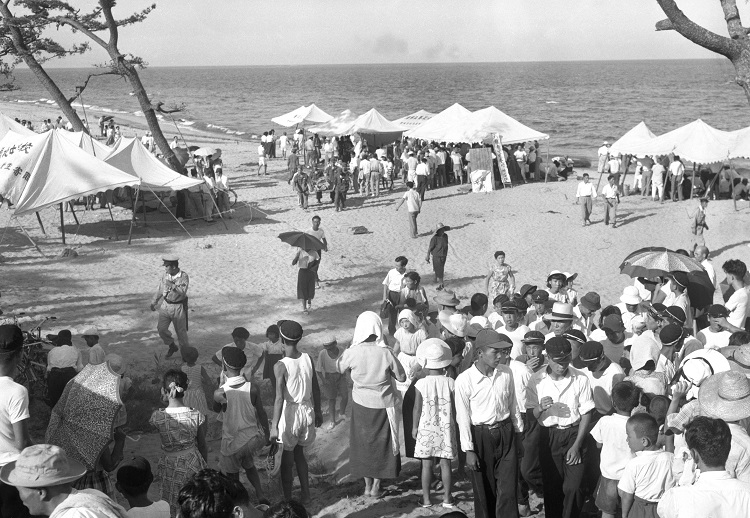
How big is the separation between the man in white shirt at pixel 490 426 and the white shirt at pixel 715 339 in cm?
258

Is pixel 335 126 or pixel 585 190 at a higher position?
pixel 335 126

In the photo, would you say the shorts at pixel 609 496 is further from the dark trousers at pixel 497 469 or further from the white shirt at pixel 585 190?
the white shirt at pixel 585 190

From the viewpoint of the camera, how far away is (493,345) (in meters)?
5.82

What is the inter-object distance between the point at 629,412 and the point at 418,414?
160cm

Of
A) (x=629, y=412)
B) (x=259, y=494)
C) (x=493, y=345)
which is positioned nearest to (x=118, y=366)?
(x=259, y=494)

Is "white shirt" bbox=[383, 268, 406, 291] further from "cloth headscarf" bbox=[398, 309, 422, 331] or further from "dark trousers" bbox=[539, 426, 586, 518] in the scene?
"dark trousers" bbox=[539, 426, 586, 518]

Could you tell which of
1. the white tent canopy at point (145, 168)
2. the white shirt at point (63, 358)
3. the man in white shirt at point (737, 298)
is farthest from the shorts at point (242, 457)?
the white tent canopy at point (145, 168)

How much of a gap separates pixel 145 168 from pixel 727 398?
49.9 ft

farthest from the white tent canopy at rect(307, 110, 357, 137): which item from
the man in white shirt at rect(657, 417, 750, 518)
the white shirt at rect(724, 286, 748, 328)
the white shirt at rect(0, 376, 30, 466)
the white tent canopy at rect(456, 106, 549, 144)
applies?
the man in white shirt at rect(657, 417, 750, 518)

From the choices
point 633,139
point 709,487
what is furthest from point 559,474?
point 633,139

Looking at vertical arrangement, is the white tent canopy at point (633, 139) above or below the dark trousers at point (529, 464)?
above

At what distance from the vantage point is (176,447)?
18.1 ft

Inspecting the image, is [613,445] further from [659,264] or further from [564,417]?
[659,264]

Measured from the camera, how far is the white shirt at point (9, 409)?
196 inches
